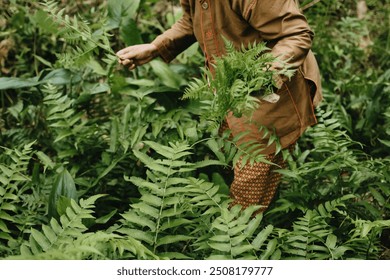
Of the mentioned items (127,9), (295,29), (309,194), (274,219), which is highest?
(295,29)

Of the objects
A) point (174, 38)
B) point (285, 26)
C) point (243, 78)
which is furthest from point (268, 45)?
point (174, 38)

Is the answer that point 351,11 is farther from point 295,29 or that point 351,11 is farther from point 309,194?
point 295,29

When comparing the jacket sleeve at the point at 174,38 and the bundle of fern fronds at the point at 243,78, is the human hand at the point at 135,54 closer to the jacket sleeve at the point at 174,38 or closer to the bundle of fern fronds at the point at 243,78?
the jacket sleeve at the point at 174,38

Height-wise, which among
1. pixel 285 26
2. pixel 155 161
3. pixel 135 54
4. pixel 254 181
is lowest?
pixel 254 181

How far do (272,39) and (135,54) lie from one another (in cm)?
66

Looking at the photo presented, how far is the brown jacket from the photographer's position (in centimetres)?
183

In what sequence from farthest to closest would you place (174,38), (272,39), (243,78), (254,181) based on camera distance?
(174,38) < (254,181) < (272,39) < (243,78)

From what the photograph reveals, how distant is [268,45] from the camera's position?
1.96 m

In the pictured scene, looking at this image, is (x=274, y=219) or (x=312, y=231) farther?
(x=274, y=219)

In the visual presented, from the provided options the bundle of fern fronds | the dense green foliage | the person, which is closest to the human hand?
the person

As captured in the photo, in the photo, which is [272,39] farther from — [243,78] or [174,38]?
[174,38]

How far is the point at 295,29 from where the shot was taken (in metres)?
1.82
